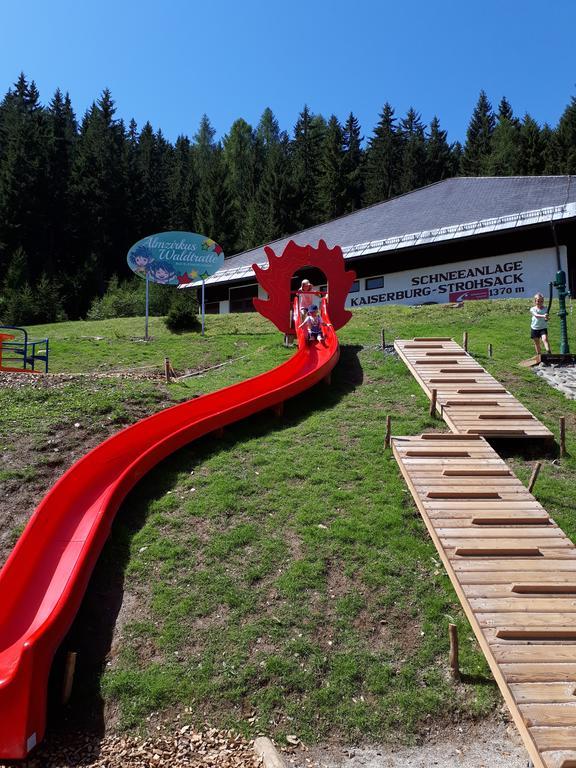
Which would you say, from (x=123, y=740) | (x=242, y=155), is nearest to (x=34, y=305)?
(x=123, y=740)

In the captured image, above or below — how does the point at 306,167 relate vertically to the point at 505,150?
above

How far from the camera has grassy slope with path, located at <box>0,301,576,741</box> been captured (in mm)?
4832

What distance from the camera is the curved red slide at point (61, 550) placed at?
14.9 feet

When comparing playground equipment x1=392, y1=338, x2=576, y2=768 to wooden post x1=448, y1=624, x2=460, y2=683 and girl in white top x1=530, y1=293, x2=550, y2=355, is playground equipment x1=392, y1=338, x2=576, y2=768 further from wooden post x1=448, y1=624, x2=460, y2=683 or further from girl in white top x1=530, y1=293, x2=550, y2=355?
girl in white top x1=530, y1=293, x2=550, y2=355

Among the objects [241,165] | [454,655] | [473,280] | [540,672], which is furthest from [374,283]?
[241,165]

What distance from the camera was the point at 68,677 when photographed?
4922mm

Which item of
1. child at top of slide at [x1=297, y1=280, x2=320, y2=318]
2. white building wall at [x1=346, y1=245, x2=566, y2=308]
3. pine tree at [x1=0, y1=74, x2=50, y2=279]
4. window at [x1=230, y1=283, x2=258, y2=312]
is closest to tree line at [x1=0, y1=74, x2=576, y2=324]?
pine tree at [x1=0, y1=74, x2=50, y2=279]

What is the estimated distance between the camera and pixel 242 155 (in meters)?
72.6

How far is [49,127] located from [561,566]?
222 ft

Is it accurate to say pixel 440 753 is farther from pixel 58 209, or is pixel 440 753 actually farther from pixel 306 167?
pixel 306 167

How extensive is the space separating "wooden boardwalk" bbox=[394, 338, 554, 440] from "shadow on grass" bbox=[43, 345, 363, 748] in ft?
7.08

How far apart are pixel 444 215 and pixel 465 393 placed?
2094cm

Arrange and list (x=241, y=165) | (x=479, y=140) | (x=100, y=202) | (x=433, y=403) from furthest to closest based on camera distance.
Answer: (x=241, y=165) < (x=479, y=140) < (x=100, y=202) < (x=433, y=403)

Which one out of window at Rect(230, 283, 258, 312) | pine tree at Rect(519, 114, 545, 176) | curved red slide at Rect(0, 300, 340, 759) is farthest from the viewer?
pine tree at Rect(519, 114, 545, 176)
